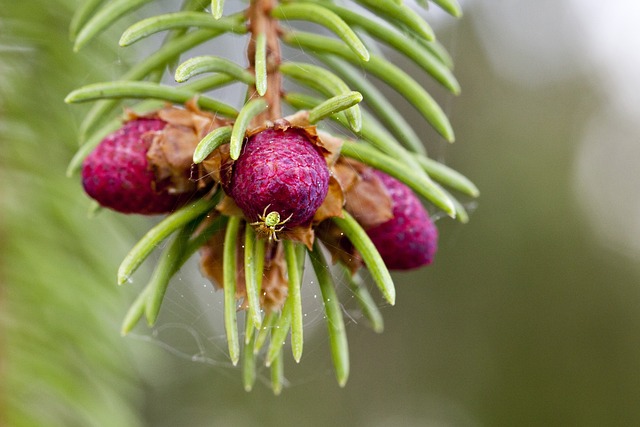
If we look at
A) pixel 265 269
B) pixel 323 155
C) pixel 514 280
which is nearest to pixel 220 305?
pixel 514 280

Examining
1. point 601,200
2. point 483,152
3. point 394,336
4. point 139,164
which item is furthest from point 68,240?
point 601,200

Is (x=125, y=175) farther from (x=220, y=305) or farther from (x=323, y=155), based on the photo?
(x=220, y=305)

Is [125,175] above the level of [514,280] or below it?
above

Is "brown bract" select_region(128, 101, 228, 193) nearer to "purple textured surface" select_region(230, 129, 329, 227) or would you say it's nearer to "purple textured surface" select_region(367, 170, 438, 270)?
"purple textured surface" select_region(230, 129, 329, 227)

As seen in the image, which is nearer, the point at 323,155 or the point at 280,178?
the point at 280,178

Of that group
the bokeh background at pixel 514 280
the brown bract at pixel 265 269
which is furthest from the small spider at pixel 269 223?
the bokeh background at pixel 514 280

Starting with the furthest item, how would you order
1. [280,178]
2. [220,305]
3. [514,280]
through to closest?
1. [514,280]
2. [220,305]
3. [280,178]

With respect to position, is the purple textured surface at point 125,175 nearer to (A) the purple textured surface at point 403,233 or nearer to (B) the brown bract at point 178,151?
(B) the brown bract at point 178,151
